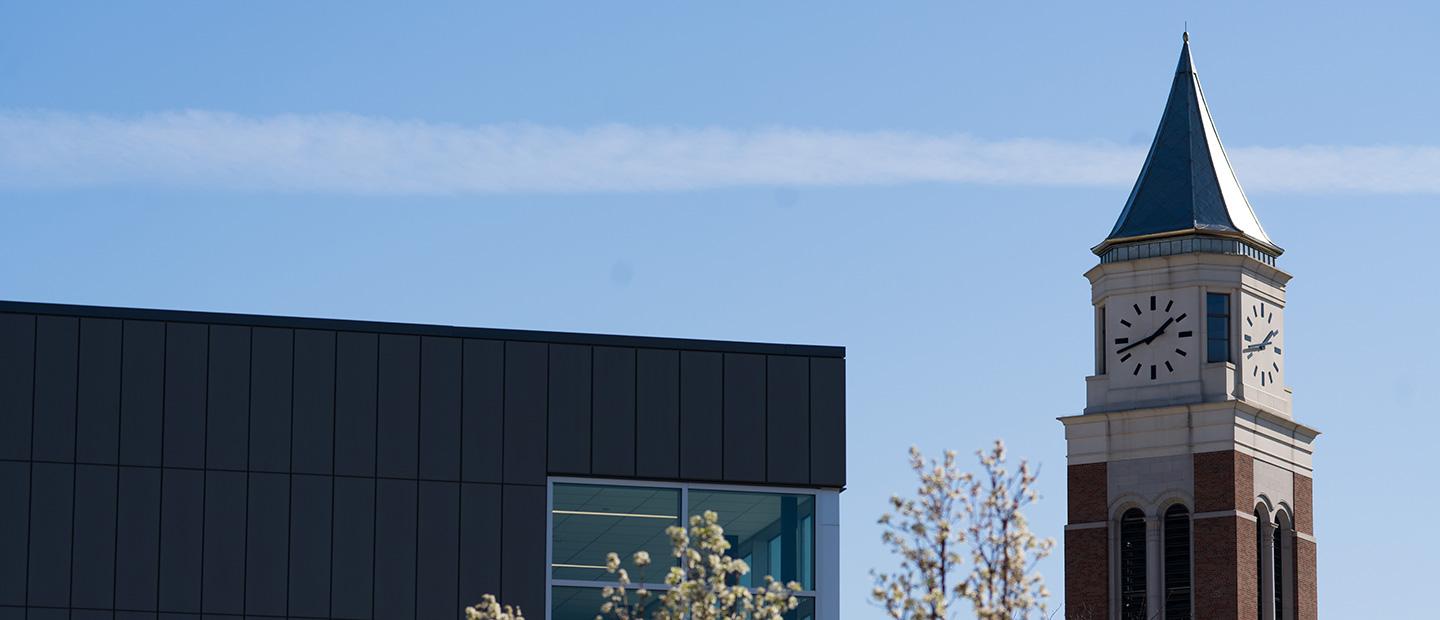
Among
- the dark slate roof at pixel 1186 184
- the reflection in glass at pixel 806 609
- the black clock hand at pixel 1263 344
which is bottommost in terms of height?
the reflection in glass at pixel 806 609

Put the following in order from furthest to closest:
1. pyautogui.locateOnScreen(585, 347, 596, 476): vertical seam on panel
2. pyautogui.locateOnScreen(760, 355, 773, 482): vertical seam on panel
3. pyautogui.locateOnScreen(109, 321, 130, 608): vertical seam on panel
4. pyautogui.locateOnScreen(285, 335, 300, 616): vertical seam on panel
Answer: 1. pyautogui.locateOnScreen(760, 355, 773, 482): vertical seam on panel
2. pyautogui.locateOnScreen(585, 347, 596, 476): vertical seam on panel
3. pyautogui.locateOnScreen(285, 335, 300, 616): vertical seam on panel
4. pyautogui.locateOnScreen(109, 321, 130, 608): vertical seam on panel

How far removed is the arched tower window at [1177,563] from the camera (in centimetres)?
8188

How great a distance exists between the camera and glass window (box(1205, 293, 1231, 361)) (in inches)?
3290

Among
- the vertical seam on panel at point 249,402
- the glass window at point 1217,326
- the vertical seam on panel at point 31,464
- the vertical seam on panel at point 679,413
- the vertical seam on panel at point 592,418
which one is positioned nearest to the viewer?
the vertical seam on panel at point 31,464

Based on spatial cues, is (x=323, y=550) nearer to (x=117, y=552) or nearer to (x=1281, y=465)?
(x=117, y=552)

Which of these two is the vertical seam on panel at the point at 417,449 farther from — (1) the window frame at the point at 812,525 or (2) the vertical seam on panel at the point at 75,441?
(2) the vertical seam on panel at the point at 75,441

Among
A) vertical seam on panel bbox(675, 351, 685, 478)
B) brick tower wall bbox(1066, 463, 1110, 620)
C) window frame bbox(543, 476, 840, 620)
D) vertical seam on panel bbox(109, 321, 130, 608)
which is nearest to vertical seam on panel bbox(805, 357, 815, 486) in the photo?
window frame bbox(543, 476, 840, 620)

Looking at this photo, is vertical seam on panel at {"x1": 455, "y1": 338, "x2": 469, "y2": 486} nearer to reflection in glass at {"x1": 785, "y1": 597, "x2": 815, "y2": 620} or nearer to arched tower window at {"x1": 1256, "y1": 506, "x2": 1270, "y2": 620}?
reflection in glass at {"x1": 785, "y1": 597, "x2": 815, "y2": 620}

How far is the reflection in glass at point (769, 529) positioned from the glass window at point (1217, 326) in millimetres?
55903

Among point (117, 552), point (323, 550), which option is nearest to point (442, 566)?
point (323, 550)

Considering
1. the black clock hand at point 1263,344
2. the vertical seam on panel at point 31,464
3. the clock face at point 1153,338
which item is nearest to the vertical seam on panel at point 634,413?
the vertical seam on panel at point 31,464

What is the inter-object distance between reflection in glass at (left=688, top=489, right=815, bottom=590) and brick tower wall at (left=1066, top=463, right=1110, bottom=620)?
54.5 metres

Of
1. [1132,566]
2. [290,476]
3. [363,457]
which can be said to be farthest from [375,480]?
[1132,566]

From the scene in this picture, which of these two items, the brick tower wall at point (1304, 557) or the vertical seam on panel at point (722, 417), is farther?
the brick tower wall at point (1304, 557)
